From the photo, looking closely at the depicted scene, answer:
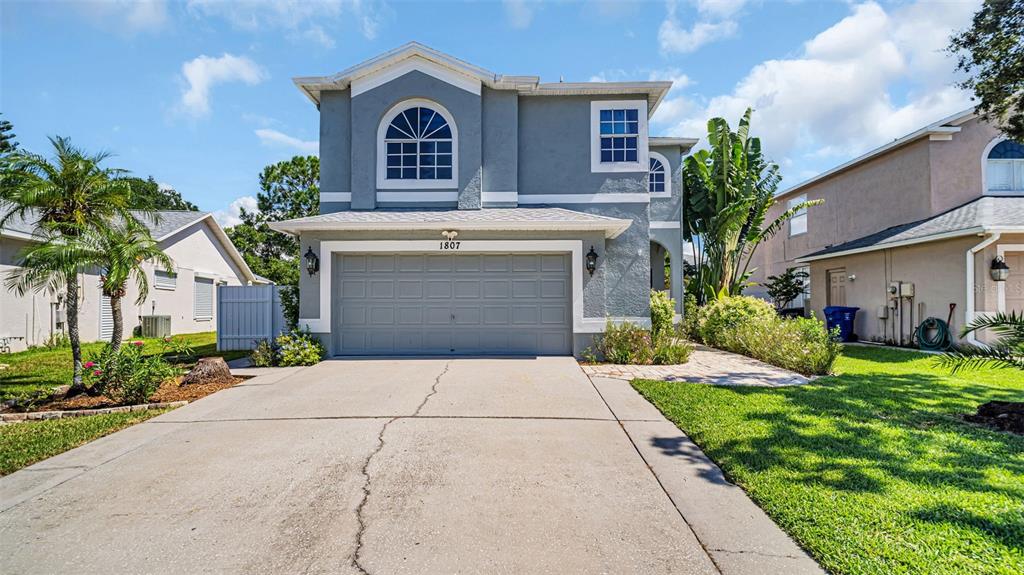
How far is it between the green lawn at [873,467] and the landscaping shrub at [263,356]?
7.57 meters

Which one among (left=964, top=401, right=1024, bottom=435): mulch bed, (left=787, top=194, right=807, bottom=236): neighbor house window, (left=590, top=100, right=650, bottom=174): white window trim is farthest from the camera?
(left=787, top=194, right=807, bottom=236): neighbor house window

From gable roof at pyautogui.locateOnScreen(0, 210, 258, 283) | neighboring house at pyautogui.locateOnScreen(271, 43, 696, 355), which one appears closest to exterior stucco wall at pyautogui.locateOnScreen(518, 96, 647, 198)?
neighboring house at pyautogui.locateOnScreen(271, 43, 696, 355)

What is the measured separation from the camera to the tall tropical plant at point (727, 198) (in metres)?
15.1

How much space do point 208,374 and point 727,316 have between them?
1229 centimetres

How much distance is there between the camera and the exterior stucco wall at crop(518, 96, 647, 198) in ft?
38.0

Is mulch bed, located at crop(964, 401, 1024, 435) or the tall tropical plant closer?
mulch bed, located at crop(964, 401, 1024, 435)

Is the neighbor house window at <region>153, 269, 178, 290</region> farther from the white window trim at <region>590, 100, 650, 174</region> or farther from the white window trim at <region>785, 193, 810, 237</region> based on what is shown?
the white window trim at <region>785, 193, 810, 237</region>

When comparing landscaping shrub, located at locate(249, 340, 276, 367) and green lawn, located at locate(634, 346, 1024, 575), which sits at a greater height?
landscaping shrub, located at locate(249, 340, 276, 367)

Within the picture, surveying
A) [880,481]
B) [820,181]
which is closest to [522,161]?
[880,481]

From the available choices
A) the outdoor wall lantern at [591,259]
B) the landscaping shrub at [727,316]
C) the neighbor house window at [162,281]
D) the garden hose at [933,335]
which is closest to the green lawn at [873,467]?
the outdoor wall lantern at [591,259]

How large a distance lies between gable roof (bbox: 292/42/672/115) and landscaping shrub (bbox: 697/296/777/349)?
19.8ft

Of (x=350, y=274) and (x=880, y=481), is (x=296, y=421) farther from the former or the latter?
(x=880, y=481)

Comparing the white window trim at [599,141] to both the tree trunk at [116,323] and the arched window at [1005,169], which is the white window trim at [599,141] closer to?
the tree trunk at [116,323]

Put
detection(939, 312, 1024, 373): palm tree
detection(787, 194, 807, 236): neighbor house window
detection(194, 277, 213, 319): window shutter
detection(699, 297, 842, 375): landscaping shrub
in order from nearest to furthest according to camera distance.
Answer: detection(939, 312, 1024, 373): palm tree, detection(699, 297, 842, 375): landscaping shrub, detection(194, 277, 213, 319): window shutter, detection(787, 194, 807, 236): neighbor house window
